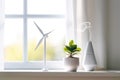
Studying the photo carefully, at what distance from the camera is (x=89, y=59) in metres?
1.96

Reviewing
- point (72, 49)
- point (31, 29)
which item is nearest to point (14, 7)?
point (31, 29)

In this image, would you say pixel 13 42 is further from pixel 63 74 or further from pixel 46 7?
pixel 63 74

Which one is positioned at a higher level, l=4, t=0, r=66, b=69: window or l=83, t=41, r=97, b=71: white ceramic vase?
l=4, t=0, r=66, b=69: window

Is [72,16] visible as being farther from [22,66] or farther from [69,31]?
[22,66]

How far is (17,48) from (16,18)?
0.83 ft

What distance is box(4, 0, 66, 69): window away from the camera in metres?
2.18

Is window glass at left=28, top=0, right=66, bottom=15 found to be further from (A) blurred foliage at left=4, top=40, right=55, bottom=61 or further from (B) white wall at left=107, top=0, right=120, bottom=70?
(B) white wall at left=107, top=0, right=120, bottom=70

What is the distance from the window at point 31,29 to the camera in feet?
7.14

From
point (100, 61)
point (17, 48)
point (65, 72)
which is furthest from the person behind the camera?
point (17, 48)

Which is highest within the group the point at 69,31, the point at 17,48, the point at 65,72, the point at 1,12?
the point at 1,12

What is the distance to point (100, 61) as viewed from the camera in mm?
2021

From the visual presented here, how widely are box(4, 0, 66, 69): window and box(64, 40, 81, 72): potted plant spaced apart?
22 cm

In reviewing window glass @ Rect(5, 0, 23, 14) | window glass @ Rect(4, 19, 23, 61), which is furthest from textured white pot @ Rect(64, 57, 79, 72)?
window glass @ Rect(5, 0, 23, 14)

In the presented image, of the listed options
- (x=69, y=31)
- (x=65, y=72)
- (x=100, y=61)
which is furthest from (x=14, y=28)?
(x=100, y=61)
